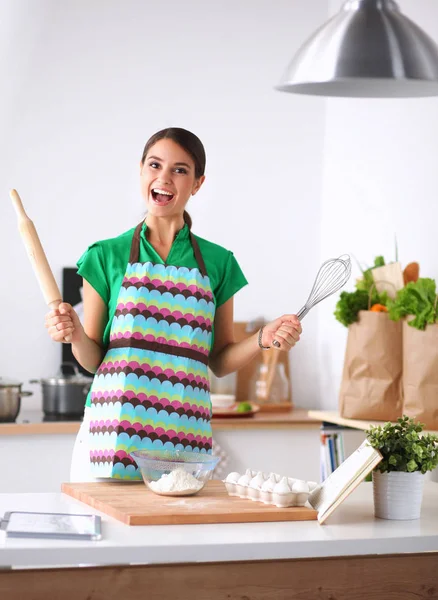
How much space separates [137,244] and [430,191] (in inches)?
55.4

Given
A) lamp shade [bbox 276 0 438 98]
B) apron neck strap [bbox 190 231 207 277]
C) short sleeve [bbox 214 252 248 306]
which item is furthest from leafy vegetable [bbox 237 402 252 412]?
lamp shade [bbox 276 0 438 98]

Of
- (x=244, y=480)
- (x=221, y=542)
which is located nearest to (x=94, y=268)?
(x=244, y=480)

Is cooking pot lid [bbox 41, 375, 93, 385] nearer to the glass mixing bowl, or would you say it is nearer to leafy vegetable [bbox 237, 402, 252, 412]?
leafy vegetable [bbox 237, 402, 252, 412]

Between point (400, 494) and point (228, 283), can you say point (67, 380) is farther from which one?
point (400, 494)

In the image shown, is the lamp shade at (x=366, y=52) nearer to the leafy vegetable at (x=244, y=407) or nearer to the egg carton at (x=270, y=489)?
the egg carton at (x=270, y=489)

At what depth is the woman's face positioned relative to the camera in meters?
2.14

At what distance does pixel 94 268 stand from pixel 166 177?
0.25 metres

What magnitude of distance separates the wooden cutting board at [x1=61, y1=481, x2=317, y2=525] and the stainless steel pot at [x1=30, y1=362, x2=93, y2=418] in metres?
1.61

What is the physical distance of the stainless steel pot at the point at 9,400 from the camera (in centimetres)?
339

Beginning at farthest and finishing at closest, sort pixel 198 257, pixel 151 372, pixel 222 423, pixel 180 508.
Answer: pixel 222 423
pixel 198 257
pixel 151 372
pixel 180 508

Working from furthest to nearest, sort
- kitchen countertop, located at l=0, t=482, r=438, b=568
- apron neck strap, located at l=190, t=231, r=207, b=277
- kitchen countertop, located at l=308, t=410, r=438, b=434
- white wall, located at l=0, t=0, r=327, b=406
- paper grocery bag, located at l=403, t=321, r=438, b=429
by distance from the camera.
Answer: white wall, located at l=0, t=0, r=327, b=406 < kitchen countertop, located at l=308, t=410, r=438, b=434 < paper grocery bag, located at l=403, t=321, r=438, b=429 < apron neck strap, located at l=190, t=231, r=207, b=277 < kitchen countertop, located at l=0, t=482, r=438, b=568

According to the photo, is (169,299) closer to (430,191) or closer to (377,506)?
(377,506)

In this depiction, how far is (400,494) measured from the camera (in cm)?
180

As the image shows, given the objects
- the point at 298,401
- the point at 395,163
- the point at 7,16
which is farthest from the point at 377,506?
the point at 7,16
